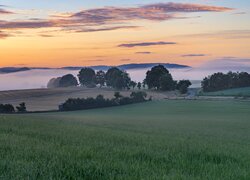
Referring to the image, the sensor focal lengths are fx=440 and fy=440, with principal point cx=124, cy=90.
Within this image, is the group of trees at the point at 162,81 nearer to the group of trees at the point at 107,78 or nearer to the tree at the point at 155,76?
the tree at the point at 155,76

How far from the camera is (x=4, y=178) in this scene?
575cm

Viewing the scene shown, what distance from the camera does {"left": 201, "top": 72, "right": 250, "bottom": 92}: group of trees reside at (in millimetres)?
122500

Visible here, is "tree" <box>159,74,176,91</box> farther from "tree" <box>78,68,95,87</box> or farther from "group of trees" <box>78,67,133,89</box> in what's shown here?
"tree" <box>78,68,95,87</box>

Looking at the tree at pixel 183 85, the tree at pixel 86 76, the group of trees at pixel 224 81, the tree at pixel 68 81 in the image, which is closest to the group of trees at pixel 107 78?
the tree at pixel 86 76

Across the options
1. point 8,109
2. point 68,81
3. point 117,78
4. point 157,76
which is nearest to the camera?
point 8,109

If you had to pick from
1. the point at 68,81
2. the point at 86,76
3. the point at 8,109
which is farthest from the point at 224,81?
the point at 8,109

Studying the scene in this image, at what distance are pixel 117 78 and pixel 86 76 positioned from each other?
850 inches

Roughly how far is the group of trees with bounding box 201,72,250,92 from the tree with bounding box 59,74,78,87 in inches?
1638

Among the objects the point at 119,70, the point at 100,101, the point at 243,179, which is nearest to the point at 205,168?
the point at 243,179

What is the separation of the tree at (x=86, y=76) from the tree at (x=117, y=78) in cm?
960

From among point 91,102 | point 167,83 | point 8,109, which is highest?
point 167,83

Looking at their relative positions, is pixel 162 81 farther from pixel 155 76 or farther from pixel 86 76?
pixel 86 76

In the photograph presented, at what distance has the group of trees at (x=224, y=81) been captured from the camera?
12250 cm

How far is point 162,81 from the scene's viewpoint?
107 m
